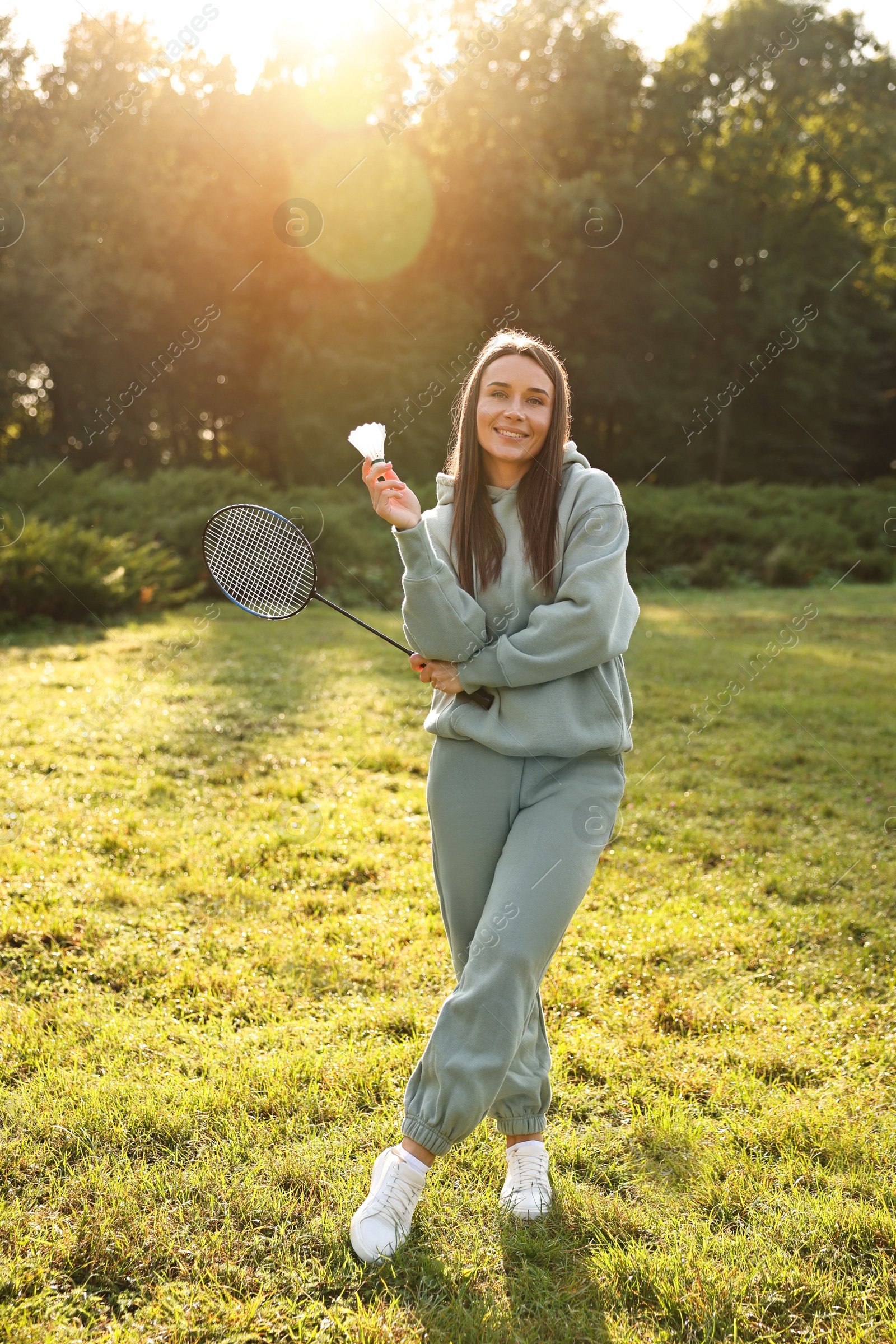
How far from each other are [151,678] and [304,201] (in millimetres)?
20226

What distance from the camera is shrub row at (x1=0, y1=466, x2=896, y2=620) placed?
12.3m

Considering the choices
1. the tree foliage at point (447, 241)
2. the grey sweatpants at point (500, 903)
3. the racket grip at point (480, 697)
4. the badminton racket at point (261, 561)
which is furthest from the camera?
the tree foliage at point (447, 241)

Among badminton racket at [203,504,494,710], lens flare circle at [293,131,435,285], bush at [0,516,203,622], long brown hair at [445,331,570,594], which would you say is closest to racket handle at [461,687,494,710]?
long brown hair at [445,331,570,594]

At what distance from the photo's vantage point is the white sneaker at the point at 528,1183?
2.76 m

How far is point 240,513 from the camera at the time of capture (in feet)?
10.9

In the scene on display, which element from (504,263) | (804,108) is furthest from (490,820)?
(804,108)

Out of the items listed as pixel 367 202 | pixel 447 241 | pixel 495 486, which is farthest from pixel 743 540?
pixel 495 486

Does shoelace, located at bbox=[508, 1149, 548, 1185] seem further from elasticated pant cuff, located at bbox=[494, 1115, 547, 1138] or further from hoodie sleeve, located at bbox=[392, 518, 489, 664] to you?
hoodie sleeve, located at bbox=[392, 518, 489, 664]

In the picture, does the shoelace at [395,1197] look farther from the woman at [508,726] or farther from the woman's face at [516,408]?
the woman's face at [516,408]

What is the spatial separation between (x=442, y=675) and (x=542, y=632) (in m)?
0.33

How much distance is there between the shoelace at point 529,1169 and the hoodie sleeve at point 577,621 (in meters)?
1.36

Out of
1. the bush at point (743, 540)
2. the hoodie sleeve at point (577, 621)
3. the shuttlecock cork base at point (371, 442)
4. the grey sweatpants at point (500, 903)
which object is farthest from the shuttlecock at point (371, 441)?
the bush at point (743, 540)

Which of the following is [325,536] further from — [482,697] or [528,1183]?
[528,1183]

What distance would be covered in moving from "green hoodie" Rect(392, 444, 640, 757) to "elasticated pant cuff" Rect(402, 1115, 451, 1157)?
98cm
